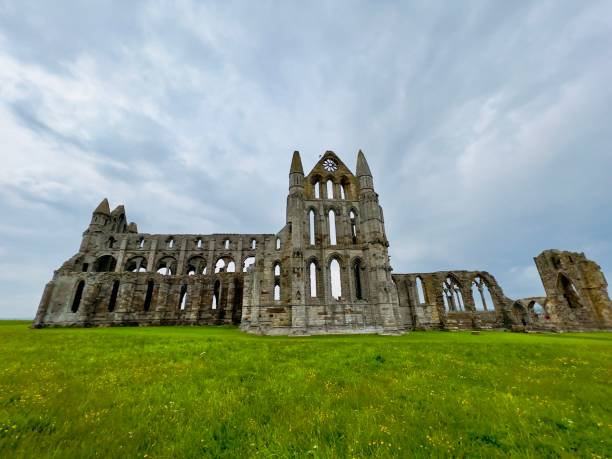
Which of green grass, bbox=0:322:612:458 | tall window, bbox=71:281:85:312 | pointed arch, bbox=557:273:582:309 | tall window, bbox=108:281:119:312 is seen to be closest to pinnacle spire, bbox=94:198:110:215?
tall window, bbox=71:281:85:312

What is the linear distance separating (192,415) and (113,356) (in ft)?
22.2

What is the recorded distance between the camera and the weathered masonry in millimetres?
21922

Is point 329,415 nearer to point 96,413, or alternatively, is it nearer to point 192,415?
point 192,415

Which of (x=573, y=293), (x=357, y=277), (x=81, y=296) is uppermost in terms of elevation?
(x=357, y=277)

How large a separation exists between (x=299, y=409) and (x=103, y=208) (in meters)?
55.0

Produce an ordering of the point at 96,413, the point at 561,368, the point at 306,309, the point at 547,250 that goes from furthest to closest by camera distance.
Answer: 1. the point at 547,250
2. the point at 306,309
3. the point at 561,368
4. the point at 96,413

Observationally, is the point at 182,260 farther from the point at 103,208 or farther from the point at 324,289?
the point at 324,289

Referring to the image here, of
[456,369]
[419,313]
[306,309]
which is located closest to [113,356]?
[456,369]

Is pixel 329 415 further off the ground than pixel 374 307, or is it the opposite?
pixel 374 307

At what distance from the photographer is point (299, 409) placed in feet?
14.5

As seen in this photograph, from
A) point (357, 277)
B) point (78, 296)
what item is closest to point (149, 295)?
point (78, 296)

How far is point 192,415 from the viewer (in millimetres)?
4164

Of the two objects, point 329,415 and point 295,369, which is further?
point 295,369

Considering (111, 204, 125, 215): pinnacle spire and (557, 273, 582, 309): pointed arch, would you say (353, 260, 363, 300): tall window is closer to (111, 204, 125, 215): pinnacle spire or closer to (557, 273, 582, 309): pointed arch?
(557, 273, 582, 309): pointed arch
